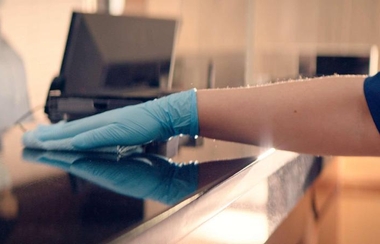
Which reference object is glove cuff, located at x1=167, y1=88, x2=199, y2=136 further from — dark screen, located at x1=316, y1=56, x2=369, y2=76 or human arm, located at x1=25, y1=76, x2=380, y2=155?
dark screen, located at x1=316, y1=56, x2=369, y2=76

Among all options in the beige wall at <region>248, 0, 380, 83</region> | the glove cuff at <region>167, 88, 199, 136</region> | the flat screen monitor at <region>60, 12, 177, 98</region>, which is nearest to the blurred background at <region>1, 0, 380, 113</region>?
the beige wall at <region>248, 0, 380, 83</region>

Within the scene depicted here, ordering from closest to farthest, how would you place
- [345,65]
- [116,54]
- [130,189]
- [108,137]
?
[130,189]
[108,137]
[116,54]
[345,65]

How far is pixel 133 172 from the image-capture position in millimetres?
514

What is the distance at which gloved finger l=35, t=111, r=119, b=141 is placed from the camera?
0.65 metres

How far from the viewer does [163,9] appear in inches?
76.3

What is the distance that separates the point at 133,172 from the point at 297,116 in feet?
0.77

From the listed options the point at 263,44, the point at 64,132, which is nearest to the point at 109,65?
the point at 64,132

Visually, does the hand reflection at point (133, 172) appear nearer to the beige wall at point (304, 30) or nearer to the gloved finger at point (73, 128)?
the gloved finger at point (73, 128)

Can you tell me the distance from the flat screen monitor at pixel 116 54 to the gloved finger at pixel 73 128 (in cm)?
39

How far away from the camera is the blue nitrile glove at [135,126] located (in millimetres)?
626

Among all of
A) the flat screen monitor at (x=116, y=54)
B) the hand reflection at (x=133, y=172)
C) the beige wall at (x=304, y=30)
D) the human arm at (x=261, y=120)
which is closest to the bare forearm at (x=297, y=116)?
the human arm at (x=261, y=120)

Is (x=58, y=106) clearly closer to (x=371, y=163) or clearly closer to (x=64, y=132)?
(x=64, y=132)

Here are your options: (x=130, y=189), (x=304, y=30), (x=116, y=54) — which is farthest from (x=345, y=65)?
(x=130, y=189)

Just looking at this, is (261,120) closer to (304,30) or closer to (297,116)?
(297,116)
